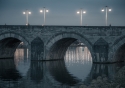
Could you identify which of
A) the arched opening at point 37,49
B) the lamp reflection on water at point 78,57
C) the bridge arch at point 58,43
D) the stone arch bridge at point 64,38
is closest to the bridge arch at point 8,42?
the stone arch bridge at point 64,38

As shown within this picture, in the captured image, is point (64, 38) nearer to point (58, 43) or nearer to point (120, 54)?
point (58, 43)

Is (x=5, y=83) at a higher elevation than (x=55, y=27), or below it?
below

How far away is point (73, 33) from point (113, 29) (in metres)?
5.45

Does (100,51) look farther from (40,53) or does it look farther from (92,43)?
(40,53)

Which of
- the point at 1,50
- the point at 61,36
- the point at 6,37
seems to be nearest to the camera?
the point at 61,36

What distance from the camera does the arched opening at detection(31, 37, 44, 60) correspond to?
38.7 metres

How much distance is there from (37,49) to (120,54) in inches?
→ 468

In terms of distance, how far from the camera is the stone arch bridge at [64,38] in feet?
115

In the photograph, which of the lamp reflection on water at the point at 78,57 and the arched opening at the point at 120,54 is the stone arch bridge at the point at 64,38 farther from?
the lamp reflection on water at the point at 78,57

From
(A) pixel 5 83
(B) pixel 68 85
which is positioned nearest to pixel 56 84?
(B) pixel 68 85

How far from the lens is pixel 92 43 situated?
118 feet

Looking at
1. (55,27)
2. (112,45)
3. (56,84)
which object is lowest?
(56,84)

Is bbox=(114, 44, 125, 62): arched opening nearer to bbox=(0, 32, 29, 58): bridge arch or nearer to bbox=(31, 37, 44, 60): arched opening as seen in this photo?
bbox=(31, 37, 44, 60): arched opening

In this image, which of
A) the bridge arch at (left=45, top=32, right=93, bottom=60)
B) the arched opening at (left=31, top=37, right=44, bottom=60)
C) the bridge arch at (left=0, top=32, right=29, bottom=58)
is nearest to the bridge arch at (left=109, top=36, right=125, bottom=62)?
the bridge arch at (left=45, top=32, right=93, bottom=60)
